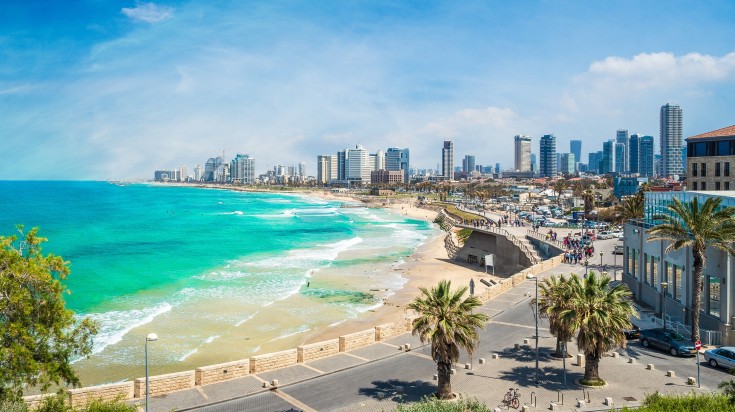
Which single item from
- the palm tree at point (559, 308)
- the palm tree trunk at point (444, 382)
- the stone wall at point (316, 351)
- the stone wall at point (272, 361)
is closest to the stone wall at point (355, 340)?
the stone wall at point (316, 351)

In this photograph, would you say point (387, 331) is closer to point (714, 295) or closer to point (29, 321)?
point (29, 321)

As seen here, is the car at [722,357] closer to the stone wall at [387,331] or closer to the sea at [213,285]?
the stone wall at [387,331]

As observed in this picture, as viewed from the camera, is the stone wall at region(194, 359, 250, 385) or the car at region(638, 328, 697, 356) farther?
the car at region(638, 328, 697, 356)

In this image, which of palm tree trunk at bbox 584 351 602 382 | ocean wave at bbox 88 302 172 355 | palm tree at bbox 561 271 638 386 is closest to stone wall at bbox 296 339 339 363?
palm tree at bbox 561 271 638 386

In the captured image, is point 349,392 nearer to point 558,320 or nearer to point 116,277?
point 558,320

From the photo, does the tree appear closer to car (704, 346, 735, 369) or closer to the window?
car (704, 346, 735, 369)

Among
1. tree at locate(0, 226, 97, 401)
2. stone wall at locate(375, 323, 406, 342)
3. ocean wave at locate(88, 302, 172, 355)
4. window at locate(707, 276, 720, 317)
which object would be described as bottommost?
ocean wave at locate(88, 302, 172, 355)

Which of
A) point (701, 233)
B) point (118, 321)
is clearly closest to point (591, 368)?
point (701, 233)

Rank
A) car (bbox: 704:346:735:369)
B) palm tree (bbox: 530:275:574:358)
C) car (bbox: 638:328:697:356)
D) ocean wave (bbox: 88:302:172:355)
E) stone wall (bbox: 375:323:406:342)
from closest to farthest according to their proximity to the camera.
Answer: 1. palm tree (bbox: 530:275:574:358)
2. car (bbox: 704:346:735:369)
3. car (bbox: 638:328:697:356)
4. stone wall (bbox: 375:323:406:342)
5. ocean wave (bbox: 88:302:172:355)
